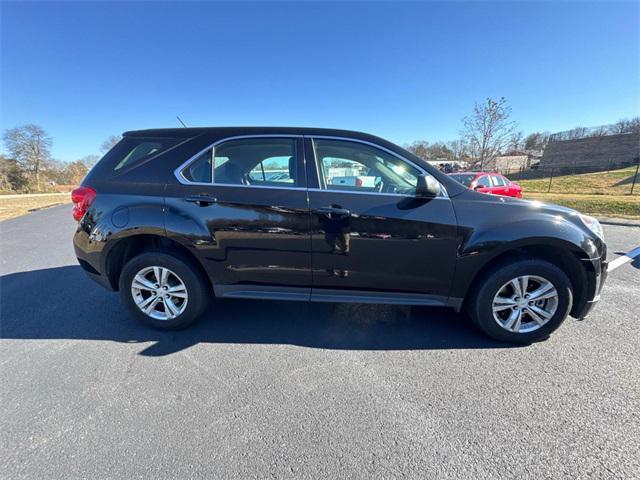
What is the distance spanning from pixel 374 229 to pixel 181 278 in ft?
6.19

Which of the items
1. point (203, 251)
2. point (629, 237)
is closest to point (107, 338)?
point (203, 251)

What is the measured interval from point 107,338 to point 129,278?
0.60 metres

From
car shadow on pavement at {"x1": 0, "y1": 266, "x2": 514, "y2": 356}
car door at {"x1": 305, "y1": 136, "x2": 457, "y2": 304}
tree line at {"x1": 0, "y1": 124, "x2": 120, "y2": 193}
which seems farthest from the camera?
tree line at {"x1": 0, "y1": 124, "x2": 120, "y2": 193}

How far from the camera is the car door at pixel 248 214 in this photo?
275 centimetres

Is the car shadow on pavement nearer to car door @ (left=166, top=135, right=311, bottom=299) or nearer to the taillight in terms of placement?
car door @ (left=166, top=135, right=311, bottom=299)

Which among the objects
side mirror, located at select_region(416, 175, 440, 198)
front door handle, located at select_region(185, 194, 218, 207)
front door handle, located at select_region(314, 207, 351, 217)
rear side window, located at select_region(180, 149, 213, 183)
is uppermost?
rear side window, located at select_region(180, 149, 213, 183)

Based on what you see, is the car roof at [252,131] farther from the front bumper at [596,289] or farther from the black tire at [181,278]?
the front bumper at [596,289]

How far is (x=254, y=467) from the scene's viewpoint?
1702mm

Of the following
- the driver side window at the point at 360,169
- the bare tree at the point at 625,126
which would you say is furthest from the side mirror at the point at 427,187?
the bare tree at the point at 625,126

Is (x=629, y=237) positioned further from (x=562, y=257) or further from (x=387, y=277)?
(x=387, y=277)

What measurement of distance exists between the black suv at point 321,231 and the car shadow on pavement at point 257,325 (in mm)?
254

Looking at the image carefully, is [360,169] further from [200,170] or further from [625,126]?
[625,126]

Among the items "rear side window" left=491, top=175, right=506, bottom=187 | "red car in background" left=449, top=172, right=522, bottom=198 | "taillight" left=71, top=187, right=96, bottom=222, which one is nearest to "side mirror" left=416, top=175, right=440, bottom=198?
"taillight" left=71, top=187, right=96, bottom=222

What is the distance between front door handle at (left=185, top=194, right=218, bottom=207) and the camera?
278cm
